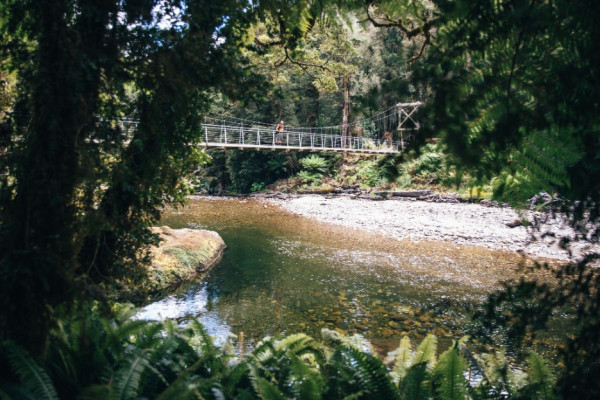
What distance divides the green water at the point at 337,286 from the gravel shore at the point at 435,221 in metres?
0.72

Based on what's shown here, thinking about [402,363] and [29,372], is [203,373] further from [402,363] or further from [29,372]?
[402,363]

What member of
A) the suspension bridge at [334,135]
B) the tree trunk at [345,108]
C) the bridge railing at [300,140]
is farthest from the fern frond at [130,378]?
the tree trunk at [345,108]

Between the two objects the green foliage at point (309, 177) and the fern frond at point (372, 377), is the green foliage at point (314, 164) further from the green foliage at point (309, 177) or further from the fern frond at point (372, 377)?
the fern frond at point (372, 377)

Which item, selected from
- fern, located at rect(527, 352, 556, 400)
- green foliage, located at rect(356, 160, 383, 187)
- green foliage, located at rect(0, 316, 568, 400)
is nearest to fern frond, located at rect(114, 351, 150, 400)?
green foliage, located at rect(0, 316, 568, 400)

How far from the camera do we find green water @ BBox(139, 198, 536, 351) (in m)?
4.63

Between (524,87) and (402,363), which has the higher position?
(524,87)

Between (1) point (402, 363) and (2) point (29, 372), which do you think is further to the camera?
(1) point (402, 363)

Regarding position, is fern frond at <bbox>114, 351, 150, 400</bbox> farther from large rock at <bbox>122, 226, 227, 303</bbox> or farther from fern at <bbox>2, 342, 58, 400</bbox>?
large rock at <bbox>122, 226, 227, 303</bbox>

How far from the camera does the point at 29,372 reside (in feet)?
4.22

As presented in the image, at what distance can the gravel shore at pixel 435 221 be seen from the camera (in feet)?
28.2

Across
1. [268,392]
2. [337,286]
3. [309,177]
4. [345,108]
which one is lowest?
[337,286]

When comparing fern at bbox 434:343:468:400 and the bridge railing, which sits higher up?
the bridge railing

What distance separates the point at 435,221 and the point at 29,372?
11040mm

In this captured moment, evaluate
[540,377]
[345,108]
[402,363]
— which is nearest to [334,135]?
[345,108]
